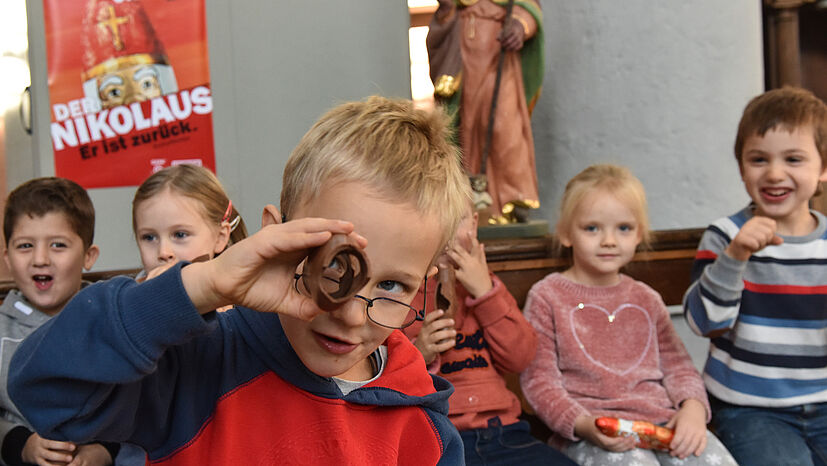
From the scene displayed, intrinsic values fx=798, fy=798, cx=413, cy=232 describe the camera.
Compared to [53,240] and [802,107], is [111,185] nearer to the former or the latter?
[53,240]

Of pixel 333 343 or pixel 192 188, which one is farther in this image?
pixel 192 188

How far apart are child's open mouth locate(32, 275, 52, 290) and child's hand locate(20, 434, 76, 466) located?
1.31 feet

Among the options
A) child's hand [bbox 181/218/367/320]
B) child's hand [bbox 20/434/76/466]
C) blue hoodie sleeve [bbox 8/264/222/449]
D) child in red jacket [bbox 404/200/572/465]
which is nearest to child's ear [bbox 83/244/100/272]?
child's hand [bbox 20/434/76/466]

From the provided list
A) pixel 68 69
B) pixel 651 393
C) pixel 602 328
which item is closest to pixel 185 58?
pixel 68 69

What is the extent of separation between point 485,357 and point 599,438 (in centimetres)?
37

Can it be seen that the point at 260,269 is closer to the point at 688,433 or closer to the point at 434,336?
the point at 434,336

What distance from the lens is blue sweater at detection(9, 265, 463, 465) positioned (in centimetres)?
86

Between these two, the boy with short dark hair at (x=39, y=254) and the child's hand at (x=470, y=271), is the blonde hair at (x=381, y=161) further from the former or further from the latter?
the boy with short dark hair at (x=39, y=254)

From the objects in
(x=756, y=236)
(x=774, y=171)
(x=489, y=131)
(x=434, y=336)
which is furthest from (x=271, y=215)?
(x=489, y=131)

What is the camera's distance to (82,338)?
860 millimetres

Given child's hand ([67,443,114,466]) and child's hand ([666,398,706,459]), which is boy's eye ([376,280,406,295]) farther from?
child's hand ([666,398,706,459])

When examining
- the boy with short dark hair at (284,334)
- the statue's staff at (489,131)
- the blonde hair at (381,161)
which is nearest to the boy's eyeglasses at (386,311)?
the boy with short dark hair at (284,334)

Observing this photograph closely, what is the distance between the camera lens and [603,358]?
92.2 inches

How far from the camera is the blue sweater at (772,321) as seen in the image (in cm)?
227
